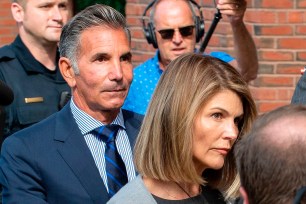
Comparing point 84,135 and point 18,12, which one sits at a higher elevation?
point 84,135

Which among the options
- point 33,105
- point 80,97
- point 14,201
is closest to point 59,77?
point 33,105

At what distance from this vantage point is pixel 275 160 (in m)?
2.23

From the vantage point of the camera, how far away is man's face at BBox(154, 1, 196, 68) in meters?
5.06

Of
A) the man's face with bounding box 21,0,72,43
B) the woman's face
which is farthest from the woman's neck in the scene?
the man's face with bounding box 21,0,72,43

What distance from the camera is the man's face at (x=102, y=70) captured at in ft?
12.4

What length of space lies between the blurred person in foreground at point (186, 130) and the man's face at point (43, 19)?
217 cm

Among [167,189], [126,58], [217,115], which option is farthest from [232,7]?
[167,189]

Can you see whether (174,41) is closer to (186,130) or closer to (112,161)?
(112,161)

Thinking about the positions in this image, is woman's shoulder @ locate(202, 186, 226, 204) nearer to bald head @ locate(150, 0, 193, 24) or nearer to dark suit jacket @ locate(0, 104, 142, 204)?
dark suit jacket @ locate(0, 104, 142, 204)

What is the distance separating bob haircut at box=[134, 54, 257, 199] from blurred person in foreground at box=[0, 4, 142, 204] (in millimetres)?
445

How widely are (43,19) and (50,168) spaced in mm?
1951

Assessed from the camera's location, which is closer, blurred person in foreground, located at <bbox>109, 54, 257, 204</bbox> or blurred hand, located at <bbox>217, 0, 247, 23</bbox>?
blurred person in foreground, located at <bbox>109, 54, 257, 204</bbox>

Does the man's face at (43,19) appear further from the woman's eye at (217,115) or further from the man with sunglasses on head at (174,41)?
the woman's eye at (217,115)

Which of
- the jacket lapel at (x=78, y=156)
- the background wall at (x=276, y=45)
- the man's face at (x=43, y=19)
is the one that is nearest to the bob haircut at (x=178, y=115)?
the jacket lapel at (x=78, y=156)
